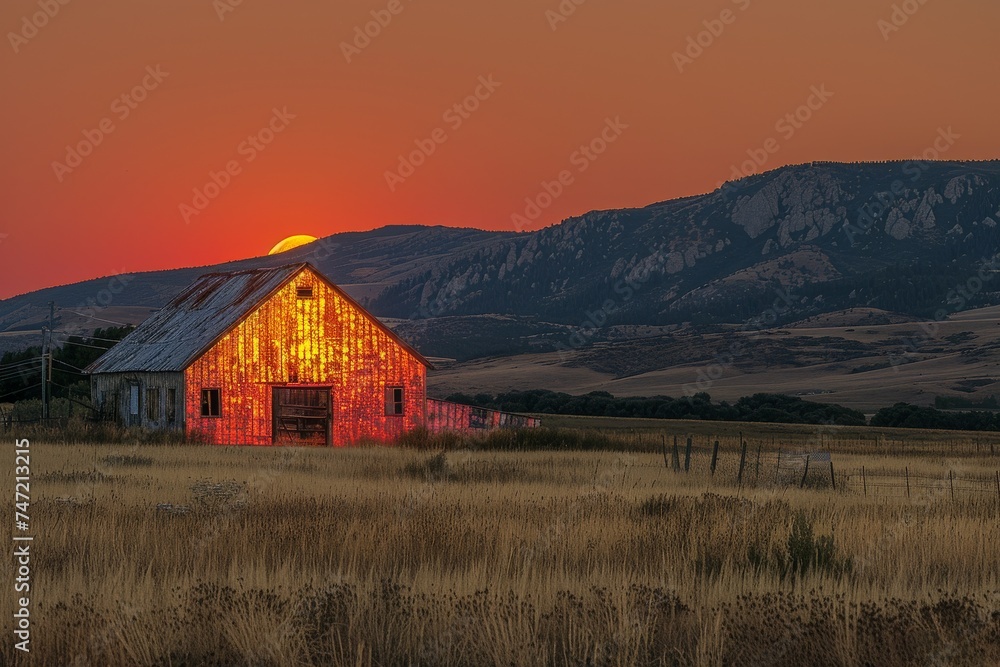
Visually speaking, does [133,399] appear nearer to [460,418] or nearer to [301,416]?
[301,416]

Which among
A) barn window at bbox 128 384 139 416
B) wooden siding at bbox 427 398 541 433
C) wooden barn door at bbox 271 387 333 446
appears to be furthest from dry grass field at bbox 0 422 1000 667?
wooden siding at bbox 427 398 541 433

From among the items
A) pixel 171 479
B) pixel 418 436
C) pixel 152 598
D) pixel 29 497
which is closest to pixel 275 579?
pixel 152 598

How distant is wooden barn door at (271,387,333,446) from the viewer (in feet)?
134

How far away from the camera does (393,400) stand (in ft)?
141

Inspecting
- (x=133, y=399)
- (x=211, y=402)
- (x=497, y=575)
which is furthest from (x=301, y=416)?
(x=497, y=575)

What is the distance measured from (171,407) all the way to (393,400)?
7.04 m

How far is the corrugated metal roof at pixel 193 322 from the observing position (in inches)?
1598

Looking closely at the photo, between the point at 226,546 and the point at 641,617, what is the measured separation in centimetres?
495

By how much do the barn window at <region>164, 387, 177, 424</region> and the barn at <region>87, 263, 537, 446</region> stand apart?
0.10ft

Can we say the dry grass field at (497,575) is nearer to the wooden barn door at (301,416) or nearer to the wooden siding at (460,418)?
the wooden barn door at (301,416)

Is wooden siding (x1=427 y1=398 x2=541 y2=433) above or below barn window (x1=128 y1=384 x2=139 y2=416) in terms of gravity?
below

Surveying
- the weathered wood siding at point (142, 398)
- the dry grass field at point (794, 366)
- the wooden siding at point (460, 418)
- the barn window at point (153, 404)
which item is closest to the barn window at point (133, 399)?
the weathered wood siding at point (142, 398)

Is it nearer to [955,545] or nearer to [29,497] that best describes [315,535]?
[29,497]

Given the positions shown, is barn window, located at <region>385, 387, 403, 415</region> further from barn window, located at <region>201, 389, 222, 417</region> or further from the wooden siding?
barn window, located at <region>201, 389, 222, 417</region>
